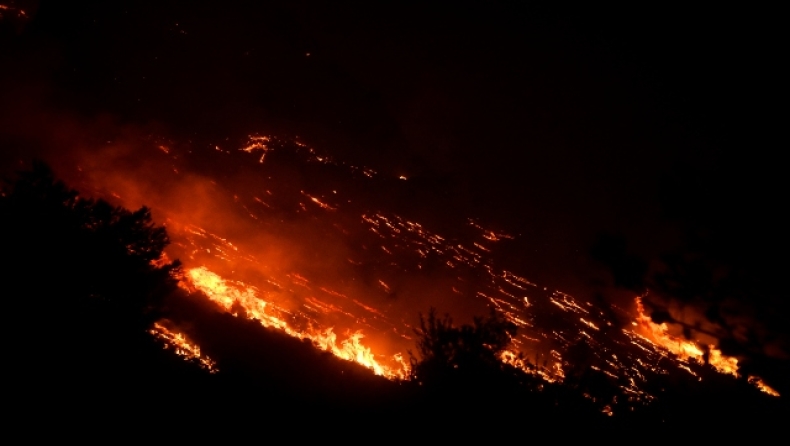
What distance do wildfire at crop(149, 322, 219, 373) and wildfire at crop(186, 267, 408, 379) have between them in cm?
147

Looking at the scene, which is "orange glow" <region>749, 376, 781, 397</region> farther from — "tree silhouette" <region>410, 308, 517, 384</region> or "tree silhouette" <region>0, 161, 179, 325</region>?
"tree silhouette" <region>0, 161, 179, 325</region>

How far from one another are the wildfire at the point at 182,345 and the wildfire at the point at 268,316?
1470 mm

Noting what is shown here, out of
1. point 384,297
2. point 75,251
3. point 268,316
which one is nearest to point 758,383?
point 384,297

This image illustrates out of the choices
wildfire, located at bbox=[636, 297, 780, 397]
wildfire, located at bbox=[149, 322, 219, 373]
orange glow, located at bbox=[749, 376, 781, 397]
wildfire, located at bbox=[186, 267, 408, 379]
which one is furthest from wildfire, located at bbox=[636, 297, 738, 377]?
wildfire, located at bbox=[149, 322, 219, 373]

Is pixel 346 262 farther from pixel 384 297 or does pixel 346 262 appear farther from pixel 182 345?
pixel 182 345

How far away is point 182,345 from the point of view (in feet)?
28.6

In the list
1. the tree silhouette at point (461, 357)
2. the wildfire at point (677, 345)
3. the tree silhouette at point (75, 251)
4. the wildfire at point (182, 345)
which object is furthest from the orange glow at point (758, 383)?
the tree silhouette at point (75, 251)

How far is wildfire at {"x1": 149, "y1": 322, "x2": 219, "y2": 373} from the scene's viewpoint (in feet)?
25.1

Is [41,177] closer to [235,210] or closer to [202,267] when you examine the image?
[202,267]

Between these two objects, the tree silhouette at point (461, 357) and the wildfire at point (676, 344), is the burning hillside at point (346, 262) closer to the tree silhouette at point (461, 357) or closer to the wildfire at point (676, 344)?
the wildfire at point (676, 344)

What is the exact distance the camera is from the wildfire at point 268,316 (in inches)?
421

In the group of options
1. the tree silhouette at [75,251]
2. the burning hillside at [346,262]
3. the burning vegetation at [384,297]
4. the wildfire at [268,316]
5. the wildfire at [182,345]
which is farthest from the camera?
the burning hillside at [346,262]

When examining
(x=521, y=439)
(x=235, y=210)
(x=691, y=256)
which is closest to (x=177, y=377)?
(x=521, y=439)

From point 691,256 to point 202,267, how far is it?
32.8ft
